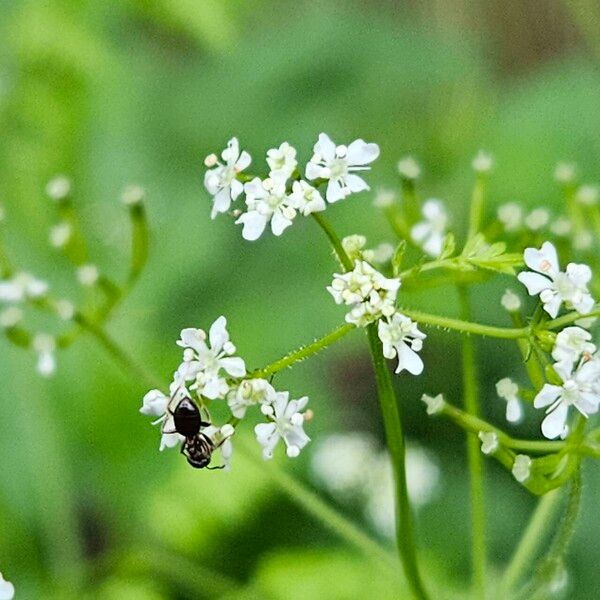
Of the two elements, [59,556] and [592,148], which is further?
[592,148]

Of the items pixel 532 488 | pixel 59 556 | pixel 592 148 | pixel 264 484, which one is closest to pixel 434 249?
pixel 532 488

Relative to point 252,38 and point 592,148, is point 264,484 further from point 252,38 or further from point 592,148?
point 252,38

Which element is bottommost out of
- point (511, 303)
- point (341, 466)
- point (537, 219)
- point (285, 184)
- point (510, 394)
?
point (510, 394)

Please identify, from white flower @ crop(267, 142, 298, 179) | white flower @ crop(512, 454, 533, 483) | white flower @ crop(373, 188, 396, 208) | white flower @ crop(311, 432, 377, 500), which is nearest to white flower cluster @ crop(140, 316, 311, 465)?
white flower @ crop(267, 142, 298, 179)

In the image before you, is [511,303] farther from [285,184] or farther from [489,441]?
[285,184]

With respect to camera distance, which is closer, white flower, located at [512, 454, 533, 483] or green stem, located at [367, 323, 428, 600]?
green stem, located at [367, 323, 428, 600]

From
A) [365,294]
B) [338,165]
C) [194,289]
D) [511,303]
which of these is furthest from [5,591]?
[194,289]

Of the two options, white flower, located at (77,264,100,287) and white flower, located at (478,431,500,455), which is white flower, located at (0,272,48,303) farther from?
white flower, located at (478,431,500,455)
